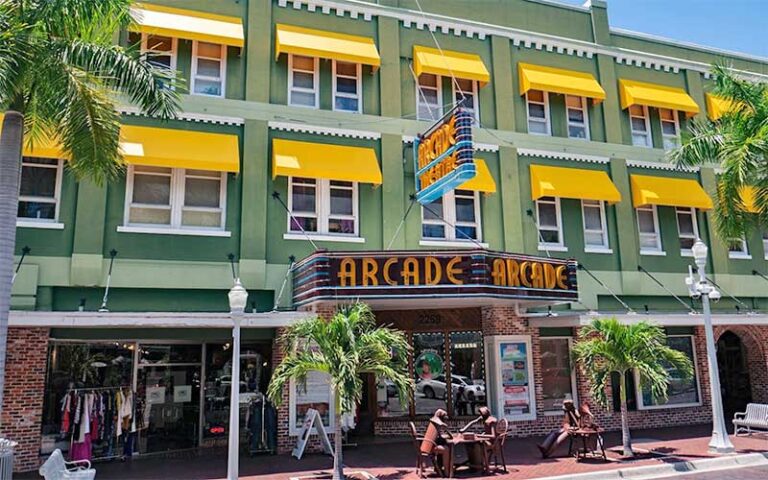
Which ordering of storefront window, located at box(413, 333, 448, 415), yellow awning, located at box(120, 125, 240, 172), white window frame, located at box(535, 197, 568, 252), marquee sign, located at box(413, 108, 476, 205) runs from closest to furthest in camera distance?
marquee sign, located at box(413, 108, 476, 205)
yellow awning, located at box(120, 125, 240, 172)
storefront window, located at box(413, 333, 448, 415)
white window frame, located at box(535, 197, 568, 252)

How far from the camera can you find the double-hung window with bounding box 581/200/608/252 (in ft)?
66.5

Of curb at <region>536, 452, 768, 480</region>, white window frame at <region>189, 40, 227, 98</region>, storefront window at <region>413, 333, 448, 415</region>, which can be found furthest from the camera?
storefront window at <region>413, 333, 448, 415</region>

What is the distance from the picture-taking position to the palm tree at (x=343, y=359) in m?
11.5

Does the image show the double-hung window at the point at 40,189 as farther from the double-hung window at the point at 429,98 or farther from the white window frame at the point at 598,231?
the white window frame at the point at 598,231

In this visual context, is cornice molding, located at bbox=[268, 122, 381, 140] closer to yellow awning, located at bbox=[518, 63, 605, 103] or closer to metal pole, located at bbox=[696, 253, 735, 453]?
yellow awning, located at bbox=[518, 63, 605, 103]

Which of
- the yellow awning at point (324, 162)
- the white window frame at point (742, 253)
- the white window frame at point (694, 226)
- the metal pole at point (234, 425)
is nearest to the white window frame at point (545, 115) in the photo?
the white window frame at point (694, 226)

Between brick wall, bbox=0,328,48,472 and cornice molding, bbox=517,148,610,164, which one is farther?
cornice molding, bbox=517,148,610,164

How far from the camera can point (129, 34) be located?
16391 mm

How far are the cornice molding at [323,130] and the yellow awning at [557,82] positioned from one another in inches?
223

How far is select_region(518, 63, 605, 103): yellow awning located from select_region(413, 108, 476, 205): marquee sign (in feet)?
16.5

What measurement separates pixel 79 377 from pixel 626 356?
13293mm

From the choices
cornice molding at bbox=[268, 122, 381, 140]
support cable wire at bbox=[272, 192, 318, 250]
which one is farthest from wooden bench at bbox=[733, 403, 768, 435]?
cornice molding at bbox=[268, 122, 381, 140]

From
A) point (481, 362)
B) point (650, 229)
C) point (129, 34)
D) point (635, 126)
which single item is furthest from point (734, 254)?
point (129, 34)

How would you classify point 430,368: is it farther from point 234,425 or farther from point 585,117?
point 585,117
